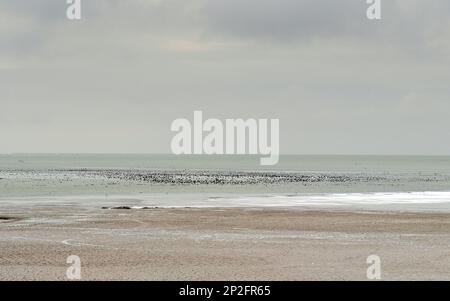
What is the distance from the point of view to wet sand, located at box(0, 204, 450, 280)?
71.3ft

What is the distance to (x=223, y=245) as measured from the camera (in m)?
27.7

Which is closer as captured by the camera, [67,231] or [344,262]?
[344,262]

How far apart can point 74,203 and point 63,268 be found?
30.0 metres

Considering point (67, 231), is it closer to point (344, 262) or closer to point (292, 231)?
point (292, 231)

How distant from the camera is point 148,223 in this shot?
36125mm

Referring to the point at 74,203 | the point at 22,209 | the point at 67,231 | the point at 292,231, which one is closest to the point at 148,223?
the point at 67,231

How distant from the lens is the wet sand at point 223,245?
2173 cm
